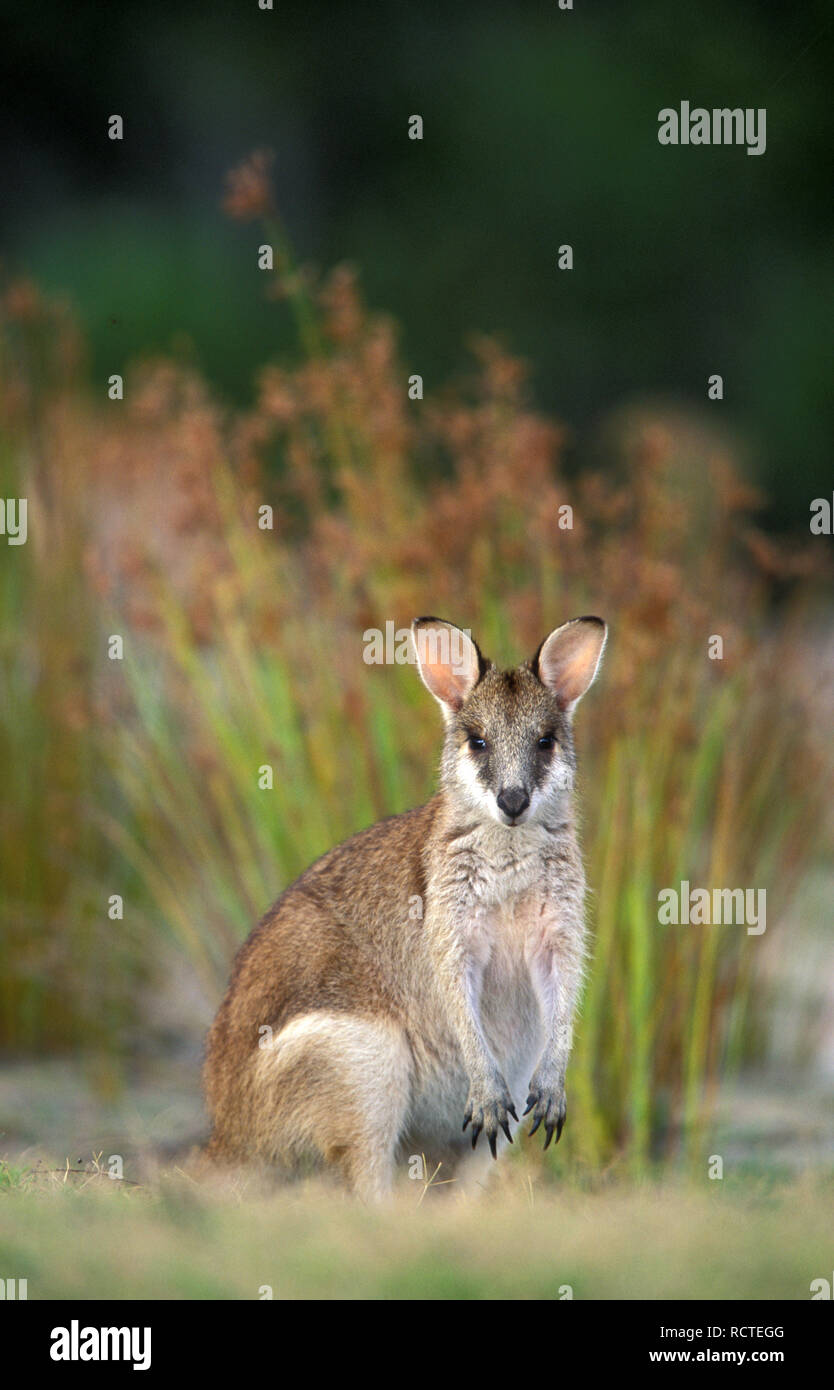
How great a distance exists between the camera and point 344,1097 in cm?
338

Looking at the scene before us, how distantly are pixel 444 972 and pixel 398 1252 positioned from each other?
2.83 feet

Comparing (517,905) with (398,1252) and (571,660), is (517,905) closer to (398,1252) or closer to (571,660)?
(571,660)

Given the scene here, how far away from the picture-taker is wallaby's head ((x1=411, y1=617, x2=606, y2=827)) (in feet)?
10.9

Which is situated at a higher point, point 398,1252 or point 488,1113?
point 488,1113

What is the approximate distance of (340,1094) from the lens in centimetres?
338

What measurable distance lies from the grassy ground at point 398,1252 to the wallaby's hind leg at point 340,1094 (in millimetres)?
345

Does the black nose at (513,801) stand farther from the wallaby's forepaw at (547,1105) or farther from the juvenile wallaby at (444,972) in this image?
the wallaby's forepaw at (547,1105)

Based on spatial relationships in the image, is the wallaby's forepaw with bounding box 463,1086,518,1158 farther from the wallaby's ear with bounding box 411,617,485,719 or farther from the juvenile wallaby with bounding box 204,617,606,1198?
the wallaby's ear with bounding box 411,617,485,719

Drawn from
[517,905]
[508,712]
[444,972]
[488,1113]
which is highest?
[508,712]

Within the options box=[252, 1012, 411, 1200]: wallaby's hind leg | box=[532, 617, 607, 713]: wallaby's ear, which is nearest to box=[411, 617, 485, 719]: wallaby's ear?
box=[532, 617, 607, 713]: wallaby's ear

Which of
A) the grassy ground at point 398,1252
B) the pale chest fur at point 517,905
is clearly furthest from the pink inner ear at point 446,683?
the grassy ground at point 398,1252

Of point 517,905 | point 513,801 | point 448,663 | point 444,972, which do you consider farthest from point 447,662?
point 444,972

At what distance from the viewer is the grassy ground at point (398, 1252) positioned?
8.30 feet
